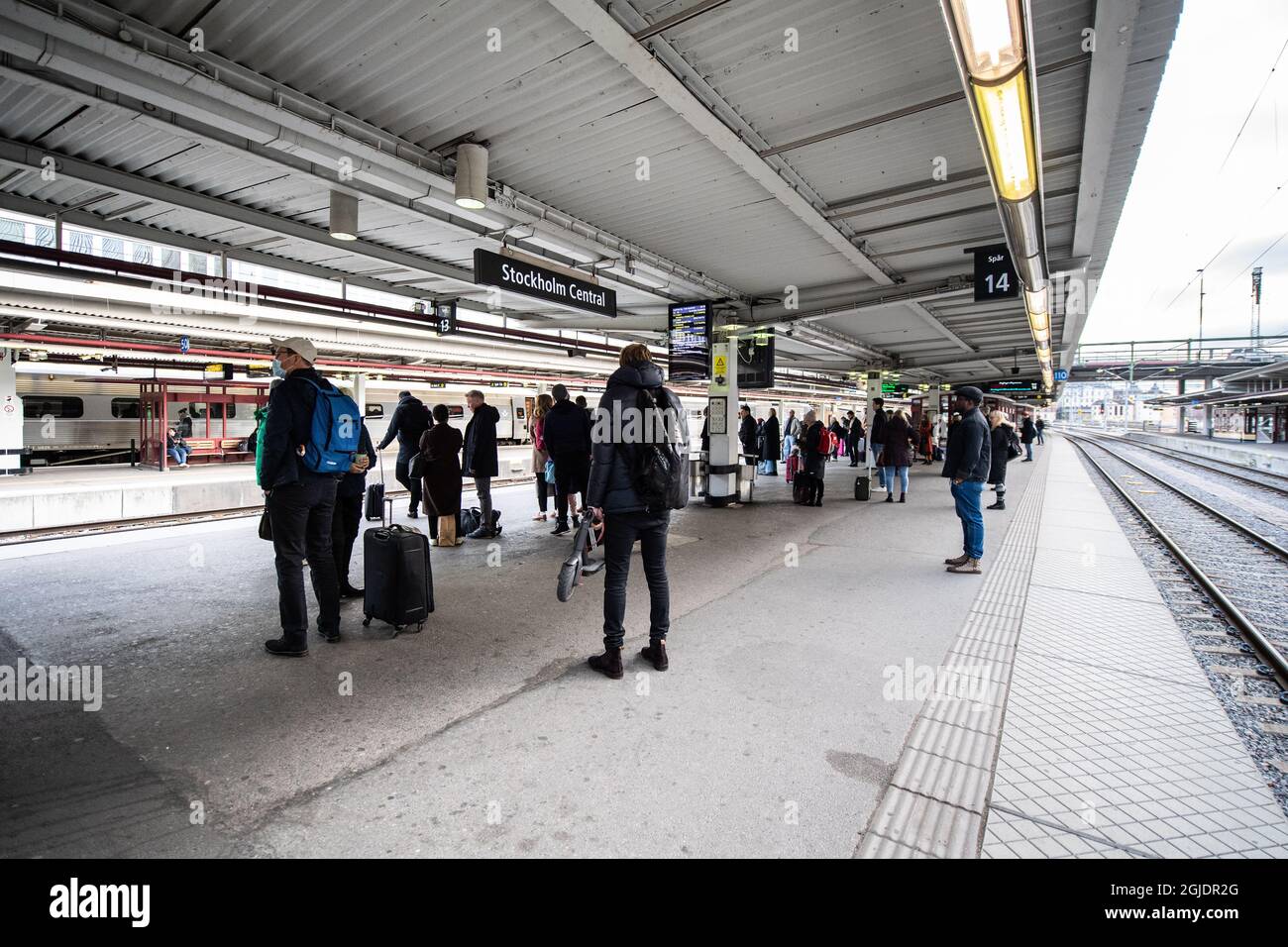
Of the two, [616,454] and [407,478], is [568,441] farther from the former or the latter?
[616,454]

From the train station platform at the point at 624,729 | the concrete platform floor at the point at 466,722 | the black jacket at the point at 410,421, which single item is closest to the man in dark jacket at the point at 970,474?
the concrete platform floor at the point at 466,722

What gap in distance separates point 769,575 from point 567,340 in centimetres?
1138

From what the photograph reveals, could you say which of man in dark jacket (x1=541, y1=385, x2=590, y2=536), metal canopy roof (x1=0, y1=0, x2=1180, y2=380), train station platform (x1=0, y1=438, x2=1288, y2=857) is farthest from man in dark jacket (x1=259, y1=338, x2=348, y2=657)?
man in dark jacket (x1=541, y1=385, x2=590, y2=536)

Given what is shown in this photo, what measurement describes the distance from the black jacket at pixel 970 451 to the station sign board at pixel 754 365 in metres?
6.45

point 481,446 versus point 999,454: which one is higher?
point 481,446

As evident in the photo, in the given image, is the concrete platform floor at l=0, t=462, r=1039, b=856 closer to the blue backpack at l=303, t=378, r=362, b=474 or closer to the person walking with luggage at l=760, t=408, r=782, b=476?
the blue backpack at l=303, t=378, r=362, b=474

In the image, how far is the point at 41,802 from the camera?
7.66ft

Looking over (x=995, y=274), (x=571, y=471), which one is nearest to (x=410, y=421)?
(x=571, y=471)

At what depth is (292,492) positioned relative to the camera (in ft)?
12.6

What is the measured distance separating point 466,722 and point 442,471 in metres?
4.27

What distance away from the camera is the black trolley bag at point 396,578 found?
4270mm

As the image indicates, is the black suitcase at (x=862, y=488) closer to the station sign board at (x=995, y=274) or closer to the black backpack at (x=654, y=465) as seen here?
the station sign board at (x=995, y=274)

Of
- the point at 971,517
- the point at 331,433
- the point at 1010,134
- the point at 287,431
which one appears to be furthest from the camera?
the point at 971,517
